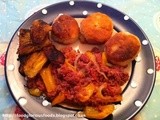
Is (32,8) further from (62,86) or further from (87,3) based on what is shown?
(62,86)

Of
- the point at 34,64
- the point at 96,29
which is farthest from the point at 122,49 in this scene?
the point at 34,64

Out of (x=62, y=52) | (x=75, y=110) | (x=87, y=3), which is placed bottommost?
(x=75, y=110)

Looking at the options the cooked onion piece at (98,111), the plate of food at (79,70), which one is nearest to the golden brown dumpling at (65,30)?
the plate of food at (79,70)

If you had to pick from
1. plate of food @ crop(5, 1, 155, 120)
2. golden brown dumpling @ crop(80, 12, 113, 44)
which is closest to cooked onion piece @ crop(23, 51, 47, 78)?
plate of food @ crop(5, 1, 155, 120)

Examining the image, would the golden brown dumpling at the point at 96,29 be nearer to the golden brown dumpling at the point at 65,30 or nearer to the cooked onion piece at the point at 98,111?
the golden brown dumpling at the point at 65,30

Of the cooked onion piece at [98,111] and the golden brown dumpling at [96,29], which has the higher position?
the golden brown dumpling at [96,29]

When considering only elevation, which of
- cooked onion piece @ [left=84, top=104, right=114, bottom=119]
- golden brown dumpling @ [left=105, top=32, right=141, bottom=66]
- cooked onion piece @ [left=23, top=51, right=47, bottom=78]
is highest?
golden brown dumpling @ [left=105, top=32, right=141, bottom=66]

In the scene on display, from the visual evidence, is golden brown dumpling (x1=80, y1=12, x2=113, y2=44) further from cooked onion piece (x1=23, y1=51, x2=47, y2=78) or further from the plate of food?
cooked onion piece (x1=23, y1=51, x2=47, y2=78)

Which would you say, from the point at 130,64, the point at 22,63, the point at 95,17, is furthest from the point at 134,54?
the point at 22,63
